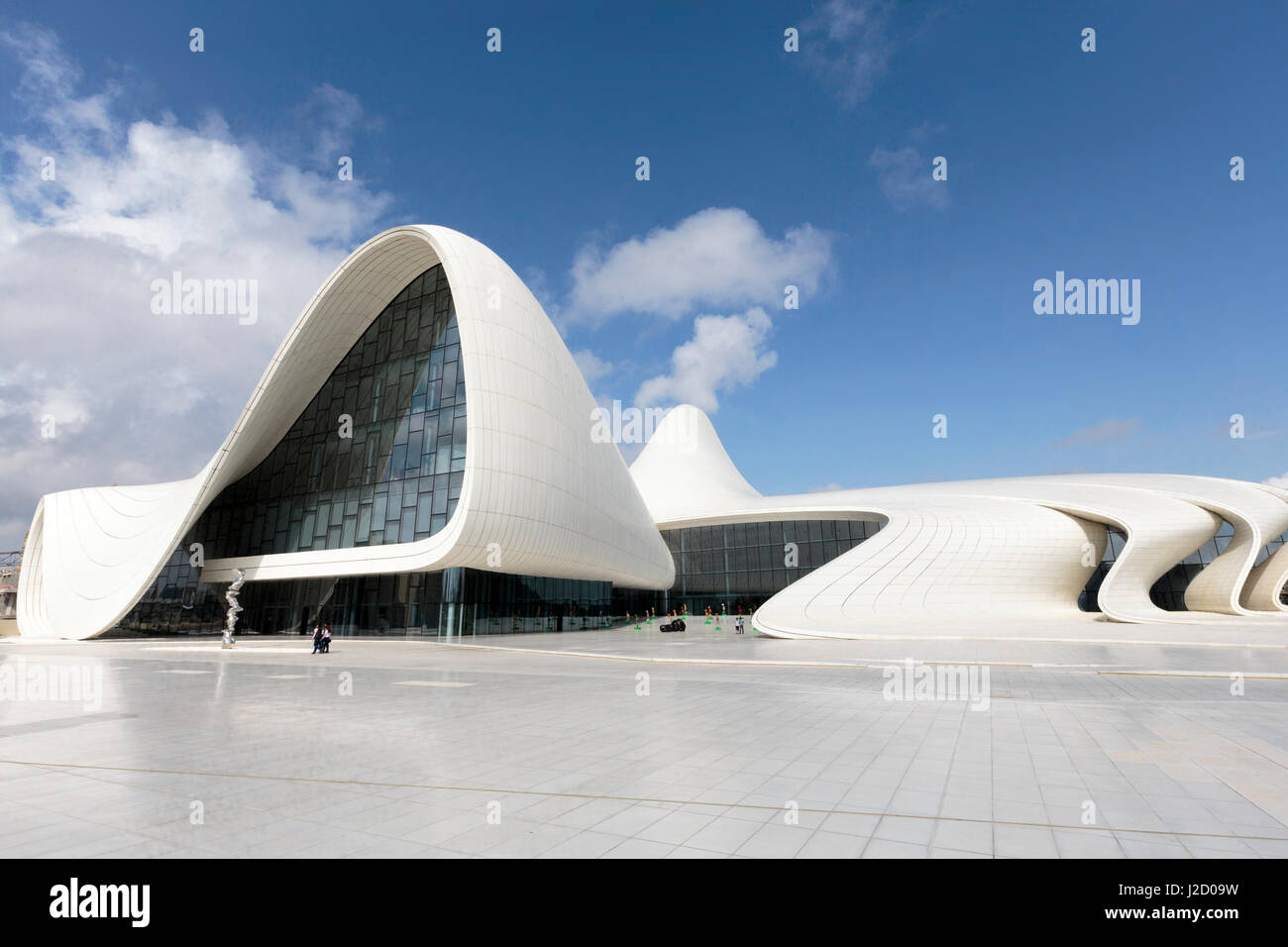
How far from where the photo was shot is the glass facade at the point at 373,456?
3228 centimetres

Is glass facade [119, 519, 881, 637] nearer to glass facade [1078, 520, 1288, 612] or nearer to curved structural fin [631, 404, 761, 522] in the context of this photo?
curved structural fin [631, 404, 761, 522]

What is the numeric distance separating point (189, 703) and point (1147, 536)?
37940mm

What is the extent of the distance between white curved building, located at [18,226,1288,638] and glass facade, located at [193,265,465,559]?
128 millimetres

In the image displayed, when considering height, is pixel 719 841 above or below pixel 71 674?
above

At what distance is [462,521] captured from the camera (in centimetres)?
2789

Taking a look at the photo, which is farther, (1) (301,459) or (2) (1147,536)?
(1) (301,459)

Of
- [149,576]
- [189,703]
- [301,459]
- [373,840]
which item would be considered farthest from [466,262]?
[373,840]

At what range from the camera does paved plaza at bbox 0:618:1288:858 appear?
189 inches

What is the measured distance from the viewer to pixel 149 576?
3152 cm

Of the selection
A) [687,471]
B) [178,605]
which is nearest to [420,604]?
[178,605]

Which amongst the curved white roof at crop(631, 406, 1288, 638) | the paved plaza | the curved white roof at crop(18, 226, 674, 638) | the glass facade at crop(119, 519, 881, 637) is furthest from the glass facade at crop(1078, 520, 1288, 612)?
the paved plaza

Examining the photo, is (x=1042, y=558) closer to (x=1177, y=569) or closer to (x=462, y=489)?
(x=1177, y=569)
